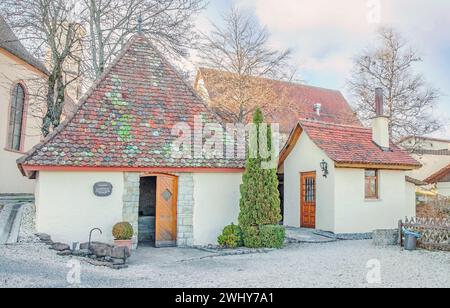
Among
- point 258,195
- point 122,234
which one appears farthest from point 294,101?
point 122,234

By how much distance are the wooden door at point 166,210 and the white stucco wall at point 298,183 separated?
19.9 feet

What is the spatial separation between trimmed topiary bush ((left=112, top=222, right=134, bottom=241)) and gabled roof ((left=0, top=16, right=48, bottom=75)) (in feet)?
37.5

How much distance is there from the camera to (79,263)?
354 inches

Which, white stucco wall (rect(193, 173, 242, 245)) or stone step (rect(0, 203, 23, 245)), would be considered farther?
white stucco wall (rect(193, 173, 242, 245))

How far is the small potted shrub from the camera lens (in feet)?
36.3

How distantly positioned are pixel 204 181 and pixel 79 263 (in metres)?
4.92

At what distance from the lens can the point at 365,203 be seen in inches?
642

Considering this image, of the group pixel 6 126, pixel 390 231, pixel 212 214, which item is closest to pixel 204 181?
pixel 212 214

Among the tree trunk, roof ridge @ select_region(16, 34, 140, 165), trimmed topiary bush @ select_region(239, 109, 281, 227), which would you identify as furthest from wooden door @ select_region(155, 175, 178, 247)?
the tree trunk

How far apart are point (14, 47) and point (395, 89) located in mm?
20627

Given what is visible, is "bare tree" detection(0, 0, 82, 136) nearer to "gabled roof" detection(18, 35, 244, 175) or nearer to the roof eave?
"gabled roof" detection(18, 35, 244, 175)

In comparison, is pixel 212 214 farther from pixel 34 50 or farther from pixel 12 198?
pixel 34 50

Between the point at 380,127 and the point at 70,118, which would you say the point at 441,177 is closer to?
the point at 380,127
